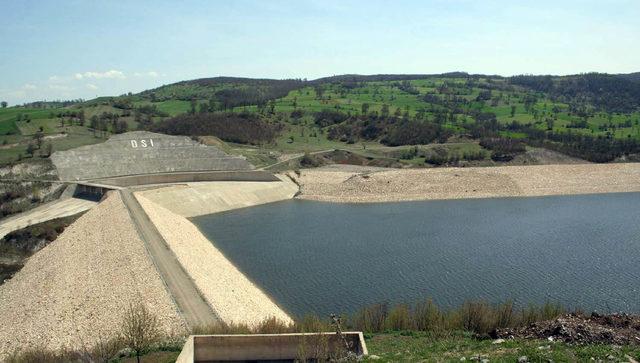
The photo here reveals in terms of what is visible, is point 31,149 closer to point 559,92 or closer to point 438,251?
point 438,251

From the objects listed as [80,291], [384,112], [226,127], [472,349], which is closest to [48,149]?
[226,127]

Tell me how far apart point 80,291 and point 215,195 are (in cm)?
2979

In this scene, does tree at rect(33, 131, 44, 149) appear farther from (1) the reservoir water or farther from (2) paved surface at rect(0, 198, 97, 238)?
(1) the reservoir water

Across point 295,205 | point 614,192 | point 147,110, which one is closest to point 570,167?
point 614,192

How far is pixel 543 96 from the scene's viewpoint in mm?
144875

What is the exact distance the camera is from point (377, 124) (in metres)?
99.6

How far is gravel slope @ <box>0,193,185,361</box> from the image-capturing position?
23.3 meters

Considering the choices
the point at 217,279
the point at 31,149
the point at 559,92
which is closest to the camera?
the point at 217,279

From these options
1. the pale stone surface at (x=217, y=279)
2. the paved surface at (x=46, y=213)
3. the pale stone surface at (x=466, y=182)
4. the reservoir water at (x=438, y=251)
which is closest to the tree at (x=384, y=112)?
the pale stone surface at (x=466, y=182)

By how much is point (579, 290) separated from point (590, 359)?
15.6 metres

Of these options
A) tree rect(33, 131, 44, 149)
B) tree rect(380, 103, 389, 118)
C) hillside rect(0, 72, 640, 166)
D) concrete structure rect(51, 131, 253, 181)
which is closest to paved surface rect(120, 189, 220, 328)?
concrete structure rect(51, 131, 253, 181)

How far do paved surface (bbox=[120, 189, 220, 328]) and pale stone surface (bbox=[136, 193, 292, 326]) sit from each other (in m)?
0.35

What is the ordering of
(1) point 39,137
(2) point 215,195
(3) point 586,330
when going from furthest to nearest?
(1) point 39,137 < (2) point 215,195 < (3) point 586,330

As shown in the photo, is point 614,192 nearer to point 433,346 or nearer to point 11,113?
point 433,346
